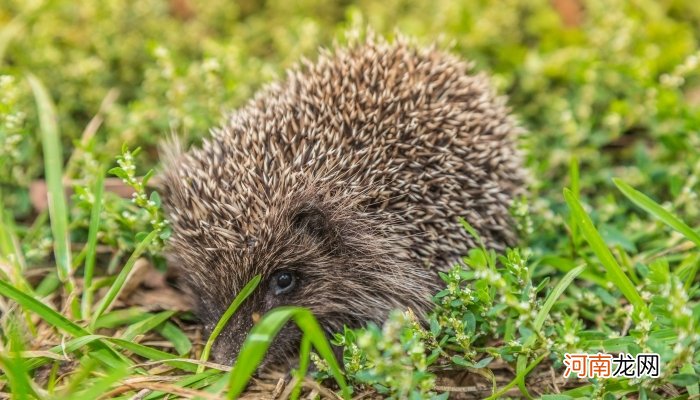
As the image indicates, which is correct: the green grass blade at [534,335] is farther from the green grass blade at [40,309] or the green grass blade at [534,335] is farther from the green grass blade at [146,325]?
the green grass blade at [40,309]

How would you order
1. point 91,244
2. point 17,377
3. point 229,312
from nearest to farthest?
point 17,377 → point 229,312 → point 91,244

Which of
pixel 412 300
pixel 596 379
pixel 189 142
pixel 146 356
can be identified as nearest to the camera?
pixel 596 379

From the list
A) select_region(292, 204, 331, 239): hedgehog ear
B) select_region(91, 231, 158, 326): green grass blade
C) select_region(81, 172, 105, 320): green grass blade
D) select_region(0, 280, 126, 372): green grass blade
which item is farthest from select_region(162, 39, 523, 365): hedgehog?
select_region(0, 280, 126, 372): green grass blade

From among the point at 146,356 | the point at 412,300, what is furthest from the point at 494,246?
the point at 146,356

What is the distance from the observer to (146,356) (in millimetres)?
3420

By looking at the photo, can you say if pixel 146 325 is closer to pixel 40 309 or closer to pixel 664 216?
pixel 40 309

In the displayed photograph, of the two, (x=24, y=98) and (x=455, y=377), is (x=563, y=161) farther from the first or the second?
(x=24, y=98)

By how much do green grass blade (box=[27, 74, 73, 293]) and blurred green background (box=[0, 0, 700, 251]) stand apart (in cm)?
18

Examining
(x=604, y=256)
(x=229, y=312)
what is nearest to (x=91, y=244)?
(x=229, y=312)

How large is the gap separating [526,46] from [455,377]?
3909 millimetres

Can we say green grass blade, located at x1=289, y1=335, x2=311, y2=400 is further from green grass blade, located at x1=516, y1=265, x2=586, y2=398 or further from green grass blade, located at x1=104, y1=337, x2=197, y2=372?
green grass blade, located at x1=516, y1=265, x2=586, y2=398

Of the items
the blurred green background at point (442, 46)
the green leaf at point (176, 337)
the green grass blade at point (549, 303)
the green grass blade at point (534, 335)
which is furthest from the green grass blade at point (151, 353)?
the green grass blade at point (549, 303)

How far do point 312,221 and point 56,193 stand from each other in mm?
1626

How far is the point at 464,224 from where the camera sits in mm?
3510
